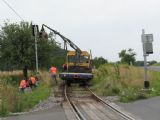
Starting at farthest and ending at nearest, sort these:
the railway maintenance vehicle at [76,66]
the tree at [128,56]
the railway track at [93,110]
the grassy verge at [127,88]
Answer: the tree at [128,56], the railway maintenance vehicle at [76,66], the grassy verge at [127,88], the railway track at [93,110]

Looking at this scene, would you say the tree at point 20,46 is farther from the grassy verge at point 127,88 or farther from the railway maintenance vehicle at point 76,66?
the grassy verge at point 127,88

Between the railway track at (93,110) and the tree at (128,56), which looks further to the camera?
the tree at (128,56)

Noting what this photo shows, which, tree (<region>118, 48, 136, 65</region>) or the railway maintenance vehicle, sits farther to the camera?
tree (<region>118, 48, 136, 65</region>)

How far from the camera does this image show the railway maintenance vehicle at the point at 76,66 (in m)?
39.2

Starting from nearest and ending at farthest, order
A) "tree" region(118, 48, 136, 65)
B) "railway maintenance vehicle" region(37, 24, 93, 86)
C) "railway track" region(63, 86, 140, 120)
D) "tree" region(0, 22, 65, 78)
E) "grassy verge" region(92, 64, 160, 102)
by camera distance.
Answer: "railway track" region(63, 86, 140, 120)
"grassy verge" region(92, 64, 160, 102)
"railway maintenance vehicle" region(37, 24, 93, 86)
"tree" region(0, 22, 65, 78)
"tree" region(118, 48, 136, 65)

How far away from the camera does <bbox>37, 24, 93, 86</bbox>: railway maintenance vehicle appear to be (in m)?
39.2

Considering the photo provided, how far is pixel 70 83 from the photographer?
40344 millimetres

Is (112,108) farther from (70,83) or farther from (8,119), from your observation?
(70,83)

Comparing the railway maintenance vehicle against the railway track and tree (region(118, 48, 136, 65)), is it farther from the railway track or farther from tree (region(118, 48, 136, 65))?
tree (region(118, 48, 136, 65))

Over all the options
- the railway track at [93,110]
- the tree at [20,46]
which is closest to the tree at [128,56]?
the tree at [20,46]

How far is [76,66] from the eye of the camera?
41.0 meters

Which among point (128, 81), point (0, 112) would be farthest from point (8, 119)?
point (128, 81)

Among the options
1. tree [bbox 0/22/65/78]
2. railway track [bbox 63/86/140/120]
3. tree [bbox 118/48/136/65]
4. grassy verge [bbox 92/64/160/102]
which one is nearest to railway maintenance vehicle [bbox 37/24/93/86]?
grassy verge [bbox 92/64/160/102]

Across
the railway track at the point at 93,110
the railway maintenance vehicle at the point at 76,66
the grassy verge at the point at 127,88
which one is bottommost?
the railway track at the point at 93,110
